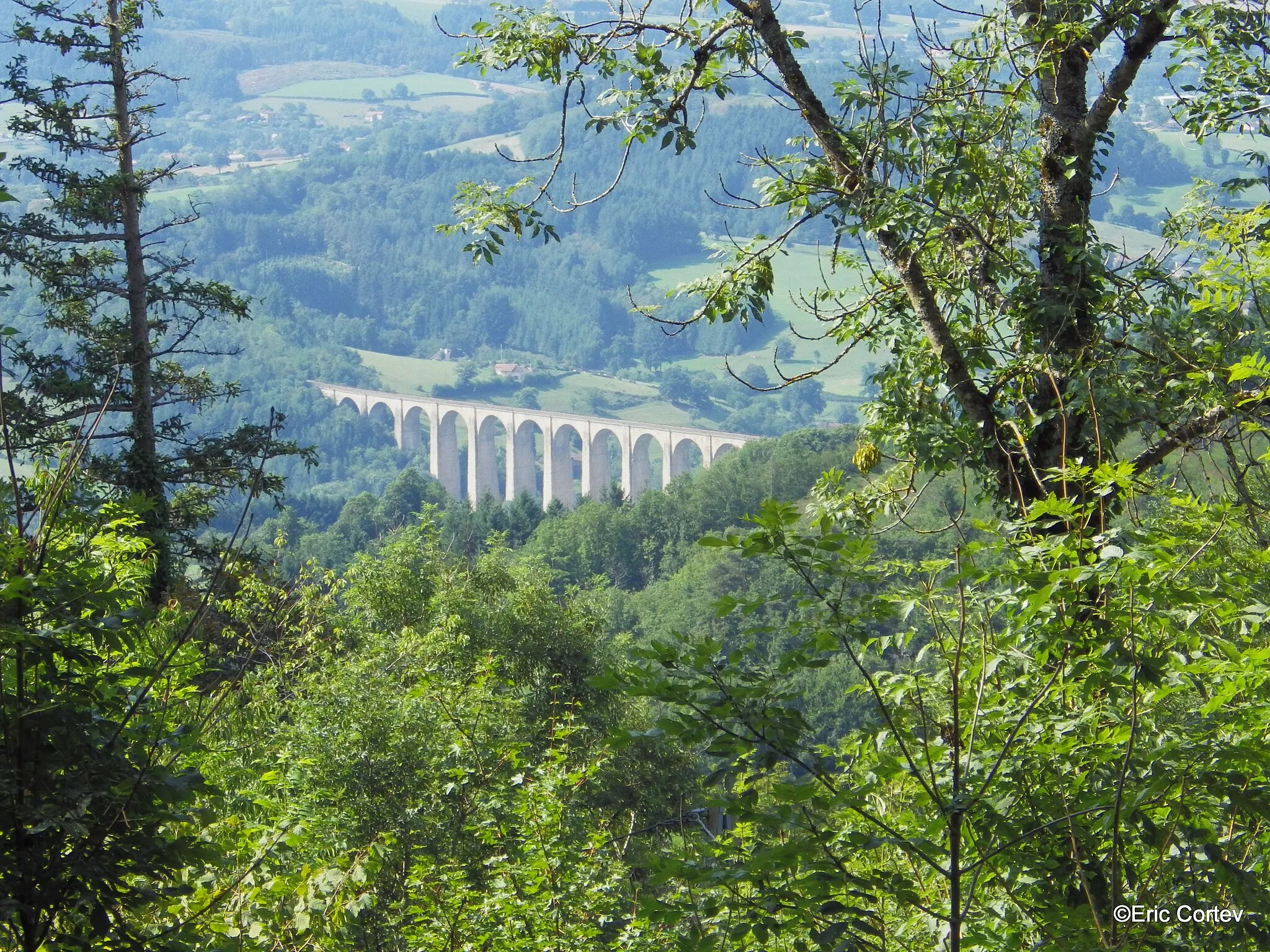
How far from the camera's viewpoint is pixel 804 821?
2.23 metres

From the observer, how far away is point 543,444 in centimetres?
8869

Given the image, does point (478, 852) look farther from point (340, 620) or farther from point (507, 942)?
point (340, 620)

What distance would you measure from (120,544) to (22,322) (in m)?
79.9

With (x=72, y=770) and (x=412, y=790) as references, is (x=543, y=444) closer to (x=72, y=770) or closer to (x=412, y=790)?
(x=412, y=790)

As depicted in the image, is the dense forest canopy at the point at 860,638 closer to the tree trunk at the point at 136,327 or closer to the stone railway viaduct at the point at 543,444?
the tree trunk at the point at 136,327

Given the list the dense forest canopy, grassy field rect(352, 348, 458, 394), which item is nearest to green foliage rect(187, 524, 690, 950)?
the dense forest canopy

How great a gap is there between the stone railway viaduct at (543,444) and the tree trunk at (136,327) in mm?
60161

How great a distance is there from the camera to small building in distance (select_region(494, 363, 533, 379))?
138875 mm

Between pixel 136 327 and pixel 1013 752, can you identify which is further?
pixel 136 327

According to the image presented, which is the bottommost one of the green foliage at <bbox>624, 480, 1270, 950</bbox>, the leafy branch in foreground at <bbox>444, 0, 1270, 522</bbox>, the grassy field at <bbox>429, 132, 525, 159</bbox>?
the green foliage at <bbox>624, 480, 1270, 950</bbox>

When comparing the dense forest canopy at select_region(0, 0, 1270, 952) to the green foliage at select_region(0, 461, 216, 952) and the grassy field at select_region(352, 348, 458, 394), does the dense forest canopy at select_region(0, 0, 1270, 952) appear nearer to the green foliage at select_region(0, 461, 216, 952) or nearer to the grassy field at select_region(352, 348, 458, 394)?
the green foliage at select_region(0, 461, 216, 952)

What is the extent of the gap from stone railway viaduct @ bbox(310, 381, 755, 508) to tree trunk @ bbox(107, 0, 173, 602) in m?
60.2

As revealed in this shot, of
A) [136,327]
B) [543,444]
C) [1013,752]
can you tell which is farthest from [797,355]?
[1013,752]

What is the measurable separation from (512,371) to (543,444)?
54383mm
